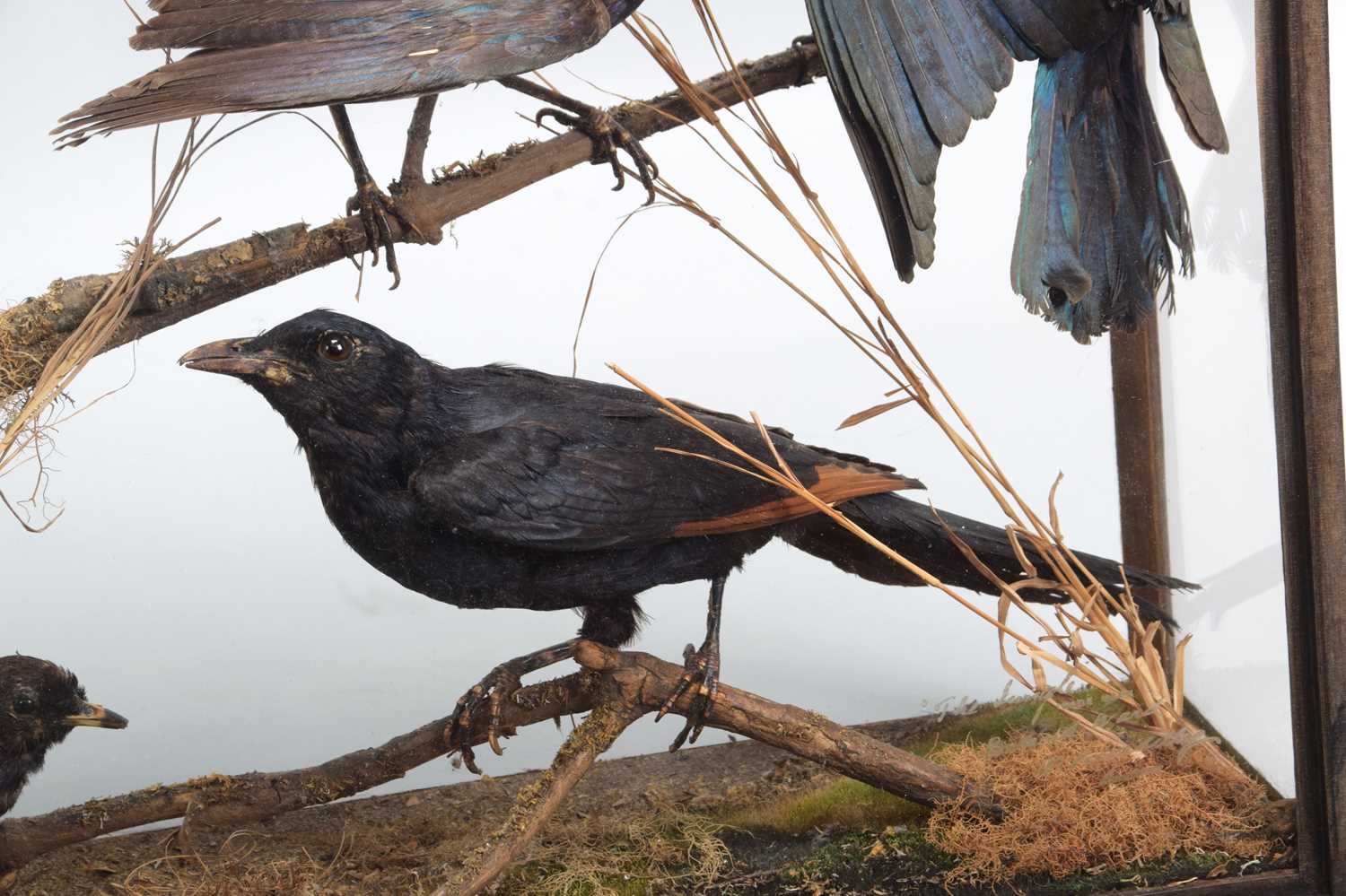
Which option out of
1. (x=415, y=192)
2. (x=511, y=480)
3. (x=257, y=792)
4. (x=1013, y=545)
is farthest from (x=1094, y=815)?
(x=415, y=192)

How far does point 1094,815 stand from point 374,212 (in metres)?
1.18

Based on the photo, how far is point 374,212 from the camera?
1624mm

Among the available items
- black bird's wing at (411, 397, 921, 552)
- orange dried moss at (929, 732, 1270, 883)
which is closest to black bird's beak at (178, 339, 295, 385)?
black bird's wing at (411, 397, 921, 552)

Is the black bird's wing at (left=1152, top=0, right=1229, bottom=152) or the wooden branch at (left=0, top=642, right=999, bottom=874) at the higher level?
the black bird's wing at (left=1152, top=0, right=1229, bottom=152)

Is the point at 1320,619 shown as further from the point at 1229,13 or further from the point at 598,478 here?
the point at 598,478

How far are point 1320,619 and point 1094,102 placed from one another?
26.8 inches

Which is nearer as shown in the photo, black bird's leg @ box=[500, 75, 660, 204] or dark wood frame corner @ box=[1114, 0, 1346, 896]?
dark wood frame corner @ box=[1114, 0, 1346, 896]

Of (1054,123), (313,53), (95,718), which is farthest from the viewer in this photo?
(95,718)

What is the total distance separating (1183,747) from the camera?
1.62 metres

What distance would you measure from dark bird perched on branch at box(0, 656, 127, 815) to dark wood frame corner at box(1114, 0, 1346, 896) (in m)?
1.40

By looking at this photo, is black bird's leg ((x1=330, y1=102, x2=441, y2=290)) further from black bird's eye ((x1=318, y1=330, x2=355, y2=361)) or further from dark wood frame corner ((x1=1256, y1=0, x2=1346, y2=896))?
dark wood frame corner ((x1=1256, y1=0, x2=1346, y2=896))

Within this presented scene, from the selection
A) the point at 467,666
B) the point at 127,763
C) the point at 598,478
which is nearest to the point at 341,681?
the point at 467,666

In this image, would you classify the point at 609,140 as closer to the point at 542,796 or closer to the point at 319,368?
the point at 319,368

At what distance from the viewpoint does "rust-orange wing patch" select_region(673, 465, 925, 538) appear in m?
1.55
